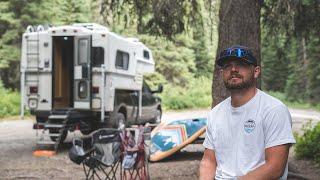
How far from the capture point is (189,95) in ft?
120

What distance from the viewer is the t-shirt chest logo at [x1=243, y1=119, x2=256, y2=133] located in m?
2.87

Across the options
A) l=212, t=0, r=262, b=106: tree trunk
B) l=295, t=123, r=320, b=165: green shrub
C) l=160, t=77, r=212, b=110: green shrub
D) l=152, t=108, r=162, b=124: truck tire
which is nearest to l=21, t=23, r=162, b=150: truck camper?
l=152, t=108, r=162, b=124: truck tire

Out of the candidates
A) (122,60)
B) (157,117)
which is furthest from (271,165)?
(157,117)

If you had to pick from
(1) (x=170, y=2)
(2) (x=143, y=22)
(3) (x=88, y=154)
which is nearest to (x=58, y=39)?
(2) (x=143, y=22)

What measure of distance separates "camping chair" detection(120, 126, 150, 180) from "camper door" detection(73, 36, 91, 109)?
4.98 meters

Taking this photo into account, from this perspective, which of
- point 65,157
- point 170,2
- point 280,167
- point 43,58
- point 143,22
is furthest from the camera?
point 43,58

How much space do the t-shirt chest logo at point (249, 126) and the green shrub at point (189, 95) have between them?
28.7m

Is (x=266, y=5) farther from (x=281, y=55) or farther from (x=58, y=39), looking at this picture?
(x=58, y=39)

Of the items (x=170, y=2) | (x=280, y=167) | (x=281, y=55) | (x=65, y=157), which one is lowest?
(x=65, y=157)

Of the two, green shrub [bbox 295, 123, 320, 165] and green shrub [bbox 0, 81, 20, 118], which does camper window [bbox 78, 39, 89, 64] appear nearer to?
green shrub [bbox 295, 123, 320, 165]

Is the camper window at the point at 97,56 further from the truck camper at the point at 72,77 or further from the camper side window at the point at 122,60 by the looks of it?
the camper side window at the point at 122,60

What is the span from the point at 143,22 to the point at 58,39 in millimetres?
3959

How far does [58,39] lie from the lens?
41.6ft

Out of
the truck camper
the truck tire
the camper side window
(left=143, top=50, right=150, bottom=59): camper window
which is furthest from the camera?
the truck tire
